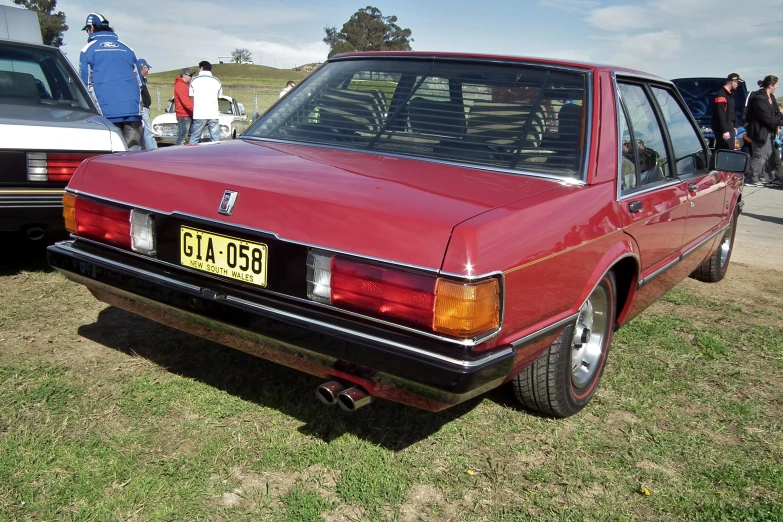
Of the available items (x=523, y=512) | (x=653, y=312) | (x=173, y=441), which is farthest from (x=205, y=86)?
(x=523, y=512)

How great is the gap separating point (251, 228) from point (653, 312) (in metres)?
3.27

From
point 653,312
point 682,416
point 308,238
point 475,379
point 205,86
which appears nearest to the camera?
point 475,379

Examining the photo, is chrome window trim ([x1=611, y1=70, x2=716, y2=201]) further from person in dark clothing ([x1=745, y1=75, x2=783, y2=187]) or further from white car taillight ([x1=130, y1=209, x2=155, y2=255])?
person in dark clothing ([x1=745, y1=75, x2=783, y2=187])

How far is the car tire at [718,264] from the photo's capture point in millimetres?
5480

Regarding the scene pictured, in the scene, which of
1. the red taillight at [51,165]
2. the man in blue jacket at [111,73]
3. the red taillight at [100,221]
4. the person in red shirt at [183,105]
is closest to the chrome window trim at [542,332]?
the red taillight at [100,221]

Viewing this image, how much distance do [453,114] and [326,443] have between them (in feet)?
4.86

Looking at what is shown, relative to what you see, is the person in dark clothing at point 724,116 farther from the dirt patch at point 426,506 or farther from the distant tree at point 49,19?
the distant tree at point 49,19

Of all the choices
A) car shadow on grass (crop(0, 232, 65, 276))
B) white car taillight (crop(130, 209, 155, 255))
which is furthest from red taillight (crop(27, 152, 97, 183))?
white car taillight (crop(130, 209, 155, 255))

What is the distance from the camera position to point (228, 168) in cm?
262

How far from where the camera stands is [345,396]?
224cm

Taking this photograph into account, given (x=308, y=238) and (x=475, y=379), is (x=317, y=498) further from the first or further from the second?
(x=308, y=238)

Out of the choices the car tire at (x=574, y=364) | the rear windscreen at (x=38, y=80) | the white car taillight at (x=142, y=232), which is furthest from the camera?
the rear windscreen at (x=38, y=80)

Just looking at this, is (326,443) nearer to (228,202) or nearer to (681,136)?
(228,202)

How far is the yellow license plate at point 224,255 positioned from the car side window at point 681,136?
248 centimetres
